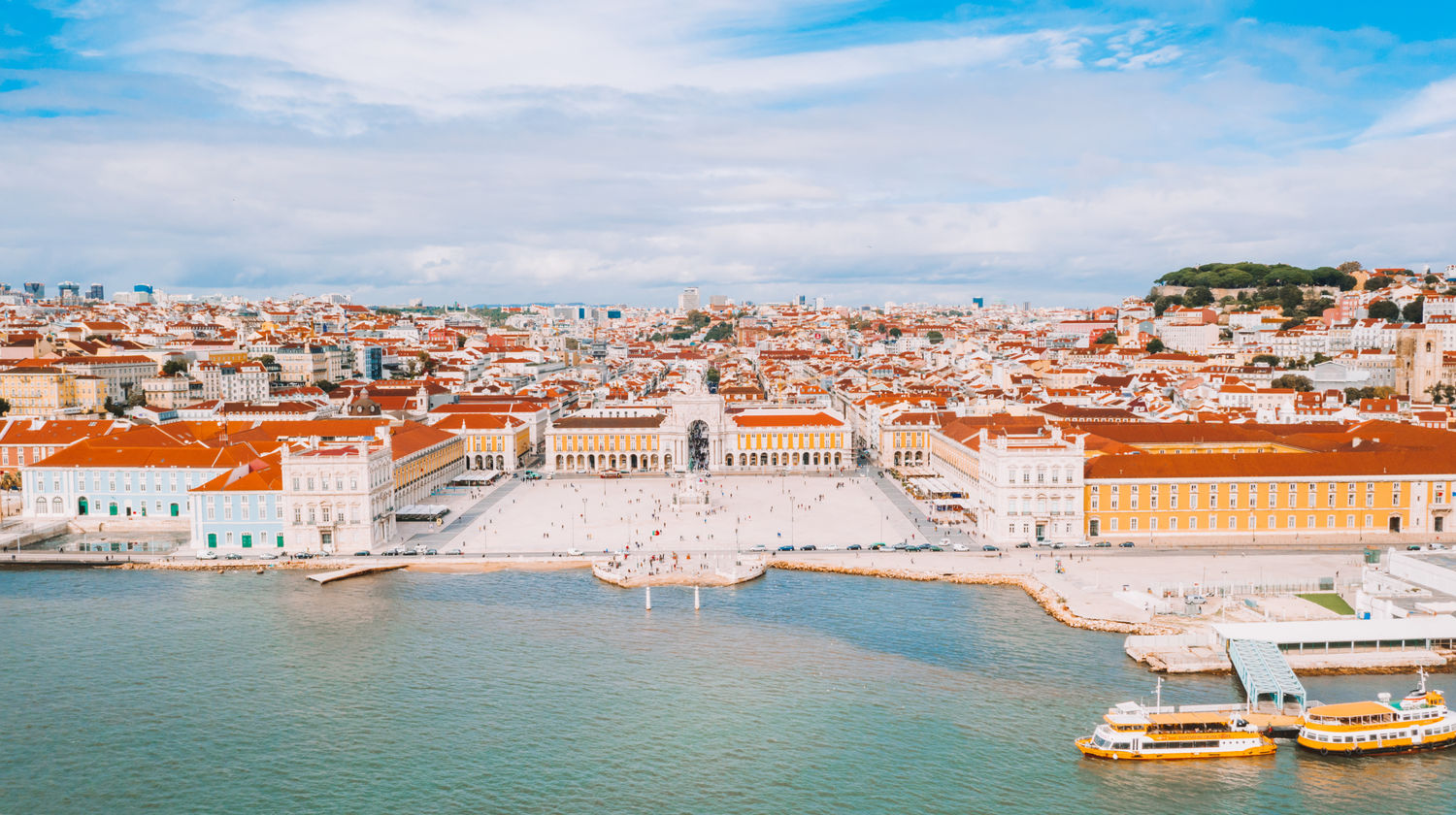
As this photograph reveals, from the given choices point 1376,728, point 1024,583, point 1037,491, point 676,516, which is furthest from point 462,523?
point 1376,728

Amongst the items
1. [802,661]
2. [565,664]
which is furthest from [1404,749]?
[565,664]

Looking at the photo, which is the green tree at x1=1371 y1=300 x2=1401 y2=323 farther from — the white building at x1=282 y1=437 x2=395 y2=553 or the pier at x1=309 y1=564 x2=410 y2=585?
the pier at x1=309 y1=564 x2=410 y2=585

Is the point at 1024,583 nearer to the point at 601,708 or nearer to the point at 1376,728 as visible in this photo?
the point at 1376,728

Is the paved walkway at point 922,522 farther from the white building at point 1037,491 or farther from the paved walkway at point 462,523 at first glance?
the paved walkway at point 462,523

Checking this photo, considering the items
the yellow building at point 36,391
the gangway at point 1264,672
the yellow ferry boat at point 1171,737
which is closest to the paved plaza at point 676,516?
the gangway at point 1264,672

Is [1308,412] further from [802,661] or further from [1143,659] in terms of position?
[802,661]
